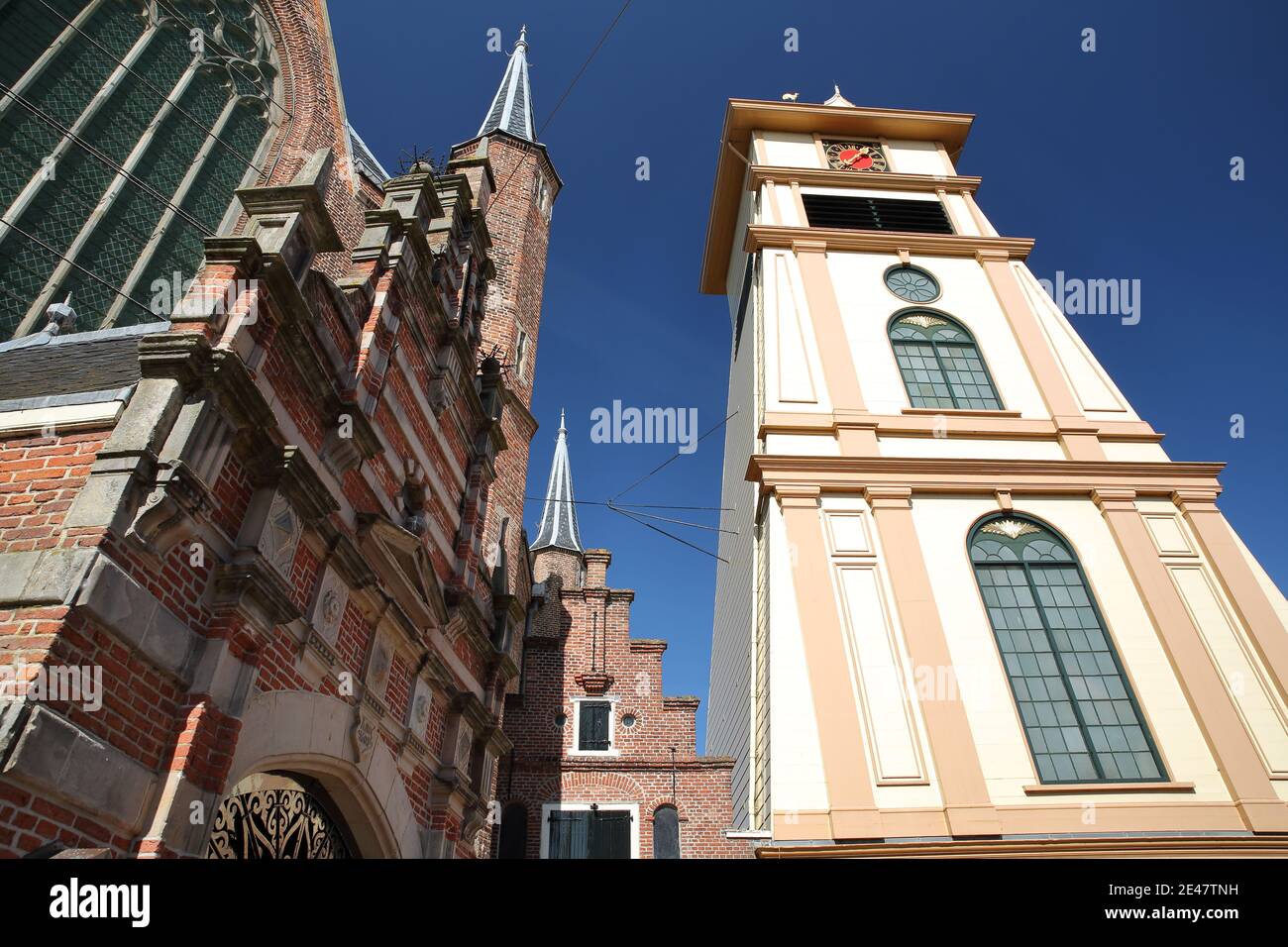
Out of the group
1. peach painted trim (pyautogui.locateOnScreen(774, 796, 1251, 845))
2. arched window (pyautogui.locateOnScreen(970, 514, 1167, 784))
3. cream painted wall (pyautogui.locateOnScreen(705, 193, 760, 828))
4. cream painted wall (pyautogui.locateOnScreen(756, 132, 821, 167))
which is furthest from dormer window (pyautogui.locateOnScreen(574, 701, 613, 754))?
cream painted wall (pyautogui.locateOnScreen(756, 132, 821, 167))

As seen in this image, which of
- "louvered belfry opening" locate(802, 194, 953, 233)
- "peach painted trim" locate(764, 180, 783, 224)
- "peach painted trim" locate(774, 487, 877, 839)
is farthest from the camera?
"louvered belfry opening" locate(802, 194, 953, 233)

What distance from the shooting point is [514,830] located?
1425cm

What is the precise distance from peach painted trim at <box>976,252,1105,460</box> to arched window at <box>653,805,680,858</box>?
366 inches

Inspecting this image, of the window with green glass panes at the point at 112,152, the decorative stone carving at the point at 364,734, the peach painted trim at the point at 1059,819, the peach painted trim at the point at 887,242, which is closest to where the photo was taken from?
the decorative stone carving at the point at 364,734

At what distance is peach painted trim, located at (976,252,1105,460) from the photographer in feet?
41.3

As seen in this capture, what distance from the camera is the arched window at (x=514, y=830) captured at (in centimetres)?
1409

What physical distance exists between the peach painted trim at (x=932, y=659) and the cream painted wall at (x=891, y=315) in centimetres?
235

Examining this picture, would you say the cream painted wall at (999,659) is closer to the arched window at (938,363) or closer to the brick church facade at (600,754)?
the arched window at (938,363)

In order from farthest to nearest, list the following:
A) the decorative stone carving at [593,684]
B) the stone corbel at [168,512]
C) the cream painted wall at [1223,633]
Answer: the decorative stone carving at [593,684]
the cream painted wall at [1223,633]
the stone corbel at [168,512]

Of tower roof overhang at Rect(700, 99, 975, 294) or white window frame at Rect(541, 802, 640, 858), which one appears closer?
white window frame at Rect(541, 802, 640, 858)

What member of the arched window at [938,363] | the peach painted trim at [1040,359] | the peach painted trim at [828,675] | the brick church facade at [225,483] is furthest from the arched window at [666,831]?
the peach painted trim at [1040,359]

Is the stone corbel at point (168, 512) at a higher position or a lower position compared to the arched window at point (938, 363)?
lower

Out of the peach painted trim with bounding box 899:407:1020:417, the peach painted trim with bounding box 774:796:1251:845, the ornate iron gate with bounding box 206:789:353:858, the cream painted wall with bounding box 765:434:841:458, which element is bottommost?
the ornate iron gate with bounding box 206:789:353:858

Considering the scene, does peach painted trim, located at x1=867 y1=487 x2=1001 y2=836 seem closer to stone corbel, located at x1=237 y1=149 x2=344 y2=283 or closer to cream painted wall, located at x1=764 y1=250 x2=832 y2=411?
cream painted wall, located at x1=764 y1=250 x2=832 y2=411
